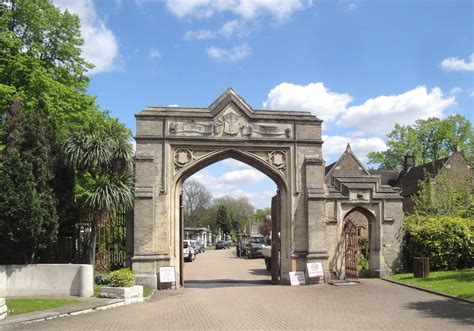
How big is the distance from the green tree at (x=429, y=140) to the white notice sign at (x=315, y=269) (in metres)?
37.2

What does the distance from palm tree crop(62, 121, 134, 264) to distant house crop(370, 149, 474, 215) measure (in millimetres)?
26247

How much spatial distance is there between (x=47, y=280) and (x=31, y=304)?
197cm

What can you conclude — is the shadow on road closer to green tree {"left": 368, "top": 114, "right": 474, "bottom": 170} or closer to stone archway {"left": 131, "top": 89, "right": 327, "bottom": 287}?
stone archway {"left": 131, "top": 89, "right": 327, "bottom": 287}

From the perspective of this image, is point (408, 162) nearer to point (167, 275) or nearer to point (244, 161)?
point (244, 161)

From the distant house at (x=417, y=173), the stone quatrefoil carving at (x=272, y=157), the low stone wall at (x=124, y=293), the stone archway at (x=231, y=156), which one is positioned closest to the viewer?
the low stone wall at (x=124, y=293)

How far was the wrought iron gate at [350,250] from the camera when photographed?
19.5 metres

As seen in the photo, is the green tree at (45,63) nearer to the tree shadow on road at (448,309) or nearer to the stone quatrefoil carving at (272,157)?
the stone quatrefoil carving at (272,157)

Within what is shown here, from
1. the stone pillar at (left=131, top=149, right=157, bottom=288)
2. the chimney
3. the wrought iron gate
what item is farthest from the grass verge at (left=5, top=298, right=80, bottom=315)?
the chimney

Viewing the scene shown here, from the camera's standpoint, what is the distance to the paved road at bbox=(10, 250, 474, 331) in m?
10.4

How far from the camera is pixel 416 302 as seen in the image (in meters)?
13.5

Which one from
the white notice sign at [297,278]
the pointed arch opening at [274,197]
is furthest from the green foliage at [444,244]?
the pointed arch opening at [274,197]

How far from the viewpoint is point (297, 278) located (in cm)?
1831

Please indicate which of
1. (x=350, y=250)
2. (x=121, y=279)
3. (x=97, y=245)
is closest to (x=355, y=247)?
(x=350, y=250)

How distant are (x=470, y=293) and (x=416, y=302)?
181cm
